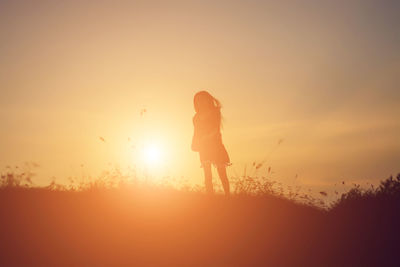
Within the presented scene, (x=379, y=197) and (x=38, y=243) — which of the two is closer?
(x=38, y=243)

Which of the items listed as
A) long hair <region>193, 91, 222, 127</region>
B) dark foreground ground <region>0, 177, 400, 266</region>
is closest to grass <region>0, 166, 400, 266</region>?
dark foreground ground <region>0, 177, 400, 266</region>

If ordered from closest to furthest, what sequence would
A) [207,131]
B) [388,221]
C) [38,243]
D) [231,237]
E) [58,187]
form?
[38,243] → [231,237] → [388,221] → [58,187] → [207,131]

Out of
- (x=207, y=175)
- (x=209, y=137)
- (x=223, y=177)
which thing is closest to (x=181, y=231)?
(x=207, y=175)

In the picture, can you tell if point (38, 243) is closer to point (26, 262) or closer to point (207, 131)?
point (26, 262)

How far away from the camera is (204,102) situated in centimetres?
1168

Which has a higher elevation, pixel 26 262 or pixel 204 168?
pixel 204 168

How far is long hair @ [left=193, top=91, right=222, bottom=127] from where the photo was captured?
1170 centimetres

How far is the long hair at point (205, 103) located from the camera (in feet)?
38.4

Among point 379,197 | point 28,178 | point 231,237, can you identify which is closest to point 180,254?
point 231,237

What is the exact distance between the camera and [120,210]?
32.5 feet

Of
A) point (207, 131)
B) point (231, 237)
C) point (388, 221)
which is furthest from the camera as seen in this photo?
point (207, 131)

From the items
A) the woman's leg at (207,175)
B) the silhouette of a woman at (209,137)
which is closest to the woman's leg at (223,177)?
the silhouette of a woman at (209,137)

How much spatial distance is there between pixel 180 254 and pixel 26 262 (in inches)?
102

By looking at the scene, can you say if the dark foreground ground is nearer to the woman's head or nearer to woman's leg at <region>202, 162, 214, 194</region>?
woman's leg at <region>202, 162, 214, 194</region>
